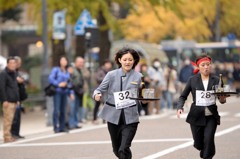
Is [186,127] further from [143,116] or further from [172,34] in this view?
[172,34]

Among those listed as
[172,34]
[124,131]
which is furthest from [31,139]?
[172,34]

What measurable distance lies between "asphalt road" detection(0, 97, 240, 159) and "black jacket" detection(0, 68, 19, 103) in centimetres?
94

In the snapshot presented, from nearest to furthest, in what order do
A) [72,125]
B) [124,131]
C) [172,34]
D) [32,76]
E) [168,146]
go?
[124,131]
[168,146]
[72,125]
[32,76]
[172,34]

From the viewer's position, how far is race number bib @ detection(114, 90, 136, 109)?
12.3 metres

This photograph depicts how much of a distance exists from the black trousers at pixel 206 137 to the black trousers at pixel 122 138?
1.15 metres

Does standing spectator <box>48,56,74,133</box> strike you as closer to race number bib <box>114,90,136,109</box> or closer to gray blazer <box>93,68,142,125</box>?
gray blazer <box>93,68,142,125</box>

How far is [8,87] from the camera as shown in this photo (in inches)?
766

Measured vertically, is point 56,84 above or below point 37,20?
below

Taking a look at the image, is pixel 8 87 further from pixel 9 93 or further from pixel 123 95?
pixel 123 95

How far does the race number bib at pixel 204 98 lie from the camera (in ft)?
42.9

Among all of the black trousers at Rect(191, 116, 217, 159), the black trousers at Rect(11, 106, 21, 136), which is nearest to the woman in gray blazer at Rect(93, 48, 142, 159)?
the black trousers at Rect(191, 116, 217, 159)

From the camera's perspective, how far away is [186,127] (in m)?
22.6

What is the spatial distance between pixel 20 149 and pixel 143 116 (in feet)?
37.4

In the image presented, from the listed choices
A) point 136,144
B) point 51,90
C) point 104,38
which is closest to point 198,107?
point 136,144
